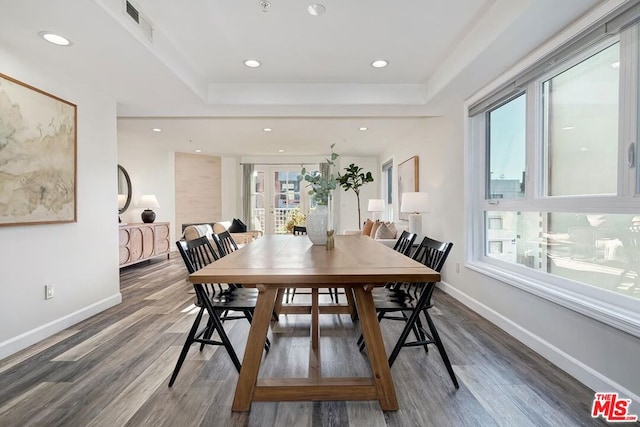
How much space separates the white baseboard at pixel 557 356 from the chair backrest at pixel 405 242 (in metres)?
0.97

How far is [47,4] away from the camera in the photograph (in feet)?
6.18

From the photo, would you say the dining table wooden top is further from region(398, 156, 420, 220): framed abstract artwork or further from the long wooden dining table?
region(398, 156, 420, 220): framed abstract artwork

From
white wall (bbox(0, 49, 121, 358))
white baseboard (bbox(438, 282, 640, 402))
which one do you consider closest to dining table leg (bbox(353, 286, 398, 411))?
white baseboard (bbox(438, 282, 640, 402))

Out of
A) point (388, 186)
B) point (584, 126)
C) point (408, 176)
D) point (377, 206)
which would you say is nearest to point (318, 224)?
point (584, 126)

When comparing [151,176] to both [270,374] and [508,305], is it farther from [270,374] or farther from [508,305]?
[508,305]

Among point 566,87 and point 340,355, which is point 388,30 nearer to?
point 566,87

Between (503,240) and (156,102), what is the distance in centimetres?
394

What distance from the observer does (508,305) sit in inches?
107

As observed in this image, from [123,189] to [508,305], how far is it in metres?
6.86

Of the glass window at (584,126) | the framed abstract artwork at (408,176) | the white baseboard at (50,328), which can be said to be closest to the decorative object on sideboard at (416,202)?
the framed abstract artwork at (408,176)

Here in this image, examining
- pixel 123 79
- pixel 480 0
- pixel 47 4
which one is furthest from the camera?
pixel 123 79

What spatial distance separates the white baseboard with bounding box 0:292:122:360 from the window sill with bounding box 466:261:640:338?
376 cm

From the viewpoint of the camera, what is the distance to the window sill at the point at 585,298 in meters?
1.71

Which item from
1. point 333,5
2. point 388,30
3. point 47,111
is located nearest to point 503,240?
point 388,30
